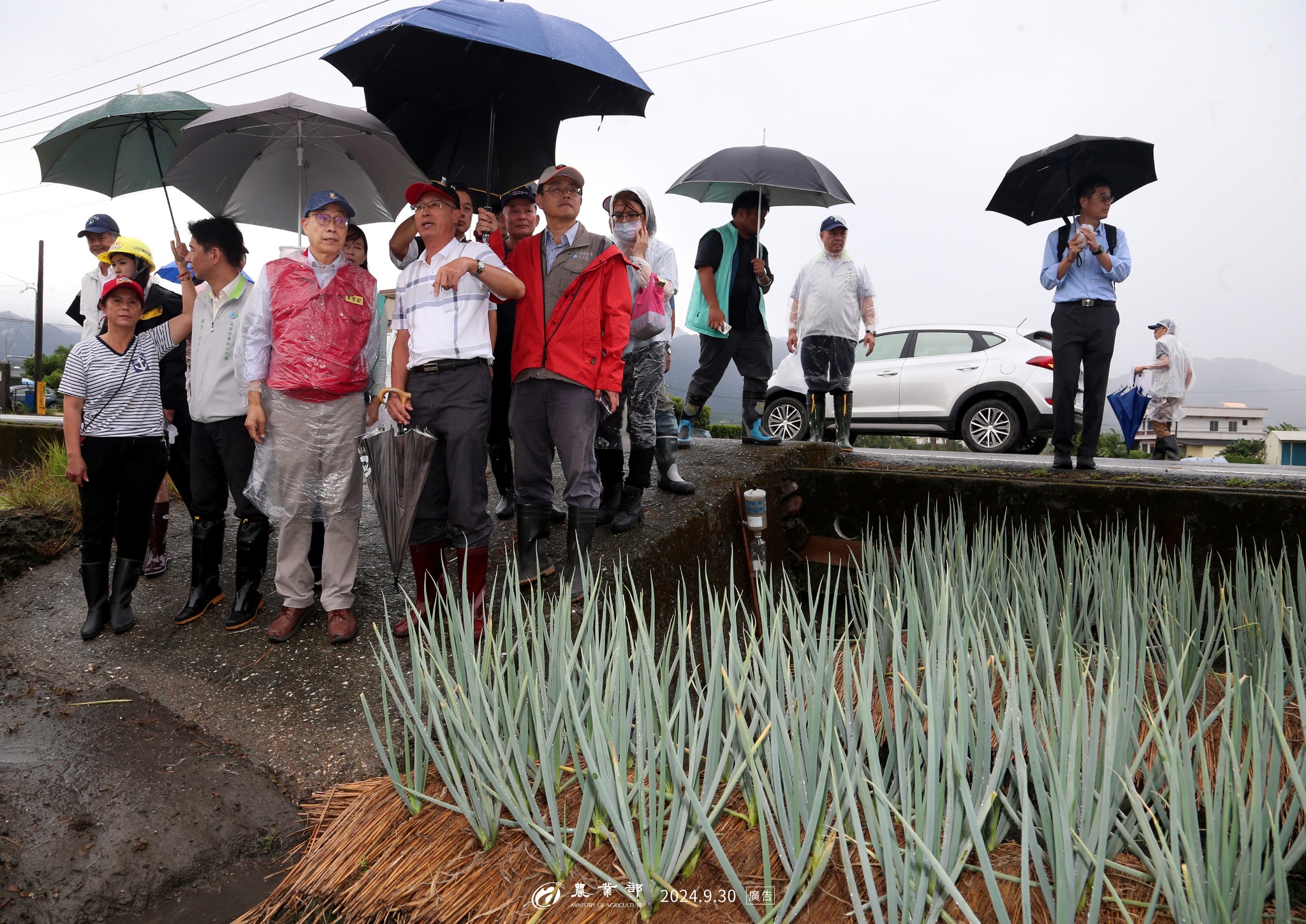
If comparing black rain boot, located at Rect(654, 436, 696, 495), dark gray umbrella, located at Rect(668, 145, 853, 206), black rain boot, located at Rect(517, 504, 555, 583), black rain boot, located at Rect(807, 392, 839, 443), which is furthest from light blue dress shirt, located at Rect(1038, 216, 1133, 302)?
black rain boot, located at Rect(517, 504, 555, 583)

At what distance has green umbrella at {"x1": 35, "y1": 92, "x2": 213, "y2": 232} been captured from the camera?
379cm

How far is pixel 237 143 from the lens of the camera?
3.59 meters

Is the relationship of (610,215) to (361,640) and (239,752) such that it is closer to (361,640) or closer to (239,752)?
(361,640)

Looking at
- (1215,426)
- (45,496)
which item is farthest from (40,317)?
(1215,426)

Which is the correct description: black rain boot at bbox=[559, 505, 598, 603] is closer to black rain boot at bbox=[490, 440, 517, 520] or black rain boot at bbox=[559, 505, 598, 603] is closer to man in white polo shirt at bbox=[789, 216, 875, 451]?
black rain boot at bbox=[490, 440, 517, 520]

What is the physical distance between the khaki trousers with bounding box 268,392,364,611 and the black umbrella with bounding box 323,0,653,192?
3.51 ft

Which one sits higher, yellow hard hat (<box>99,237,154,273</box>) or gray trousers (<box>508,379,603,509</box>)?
yellow hard hat (<box>99,237,154,273</box>)

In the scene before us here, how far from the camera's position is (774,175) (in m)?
4.86

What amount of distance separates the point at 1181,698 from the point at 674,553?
7.58 ft

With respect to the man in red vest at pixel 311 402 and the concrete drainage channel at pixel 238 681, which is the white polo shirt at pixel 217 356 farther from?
the concrete drainage channel at pixel 238 681

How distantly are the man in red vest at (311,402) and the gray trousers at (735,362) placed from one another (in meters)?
2.46

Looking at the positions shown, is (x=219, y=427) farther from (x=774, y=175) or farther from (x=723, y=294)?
(x=774, y=175)

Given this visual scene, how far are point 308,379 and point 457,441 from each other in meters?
0.56

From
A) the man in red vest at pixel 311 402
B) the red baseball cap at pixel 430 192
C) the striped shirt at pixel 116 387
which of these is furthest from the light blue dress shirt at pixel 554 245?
the striped shirt at pixel 116 387
